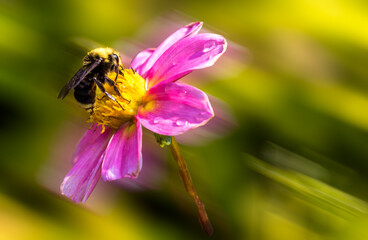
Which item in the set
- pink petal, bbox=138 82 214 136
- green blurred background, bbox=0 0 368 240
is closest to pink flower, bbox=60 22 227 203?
pink petal, bbox=138 82 214 136

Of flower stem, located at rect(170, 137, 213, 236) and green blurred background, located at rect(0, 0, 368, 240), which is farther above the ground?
flower stem, located at rect(170, 137, 213, 236)

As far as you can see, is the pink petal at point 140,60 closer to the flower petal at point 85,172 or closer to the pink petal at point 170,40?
the pink petal at point 170,40

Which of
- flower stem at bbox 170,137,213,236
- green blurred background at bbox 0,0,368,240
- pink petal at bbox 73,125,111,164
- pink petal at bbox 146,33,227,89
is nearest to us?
flower stem at bbox 170,137,213,236

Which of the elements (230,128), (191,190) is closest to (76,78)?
(191,190)

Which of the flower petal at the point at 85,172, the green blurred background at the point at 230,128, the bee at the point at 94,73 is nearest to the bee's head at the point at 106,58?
the bee at the point at 94,73

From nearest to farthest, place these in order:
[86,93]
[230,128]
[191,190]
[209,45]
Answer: [191,190] → [209,45] → [86,93] → [230,128]

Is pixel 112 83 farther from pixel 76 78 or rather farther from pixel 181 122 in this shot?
pixel 181 122

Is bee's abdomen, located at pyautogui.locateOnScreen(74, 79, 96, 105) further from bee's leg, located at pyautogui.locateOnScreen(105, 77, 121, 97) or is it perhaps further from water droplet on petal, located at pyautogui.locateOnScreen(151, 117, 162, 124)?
water droplet on petal, located at pyautogui.locateOnScreen(151, 117, 162, 124)

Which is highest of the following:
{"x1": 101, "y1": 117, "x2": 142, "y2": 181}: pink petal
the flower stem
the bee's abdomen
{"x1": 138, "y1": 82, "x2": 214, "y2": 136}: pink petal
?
{"x1": 138, "y1": 82, "x2": 214, "y2": 136}: pink petal
